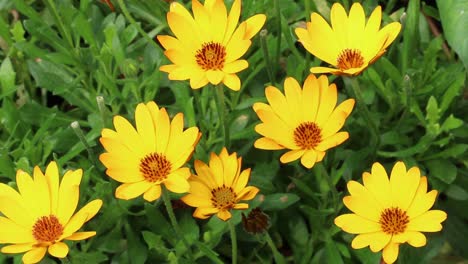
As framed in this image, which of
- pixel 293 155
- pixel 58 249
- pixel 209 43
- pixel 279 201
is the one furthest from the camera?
pixel 279 201

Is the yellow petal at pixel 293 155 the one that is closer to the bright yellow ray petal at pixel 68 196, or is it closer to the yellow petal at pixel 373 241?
the yellow petal at pixel 373 241

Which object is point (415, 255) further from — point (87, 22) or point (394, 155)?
point (87, 22)

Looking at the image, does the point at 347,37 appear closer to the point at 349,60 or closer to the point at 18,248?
the point at 349,60

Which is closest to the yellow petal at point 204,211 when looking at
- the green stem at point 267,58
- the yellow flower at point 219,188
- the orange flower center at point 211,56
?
the yellow flower at point 219,188

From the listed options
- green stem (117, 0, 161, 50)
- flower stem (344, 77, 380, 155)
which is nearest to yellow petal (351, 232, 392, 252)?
flower stem (344, 77, 380, 155)

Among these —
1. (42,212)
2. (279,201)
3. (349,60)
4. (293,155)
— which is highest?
(349,60)

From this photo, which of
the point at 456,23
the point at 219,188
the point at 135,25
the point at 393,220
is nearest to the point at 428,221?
the point at 393,220

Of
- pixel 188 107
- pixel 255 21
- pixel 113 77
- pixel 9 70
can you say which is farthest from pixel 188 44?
pixel 9 70
